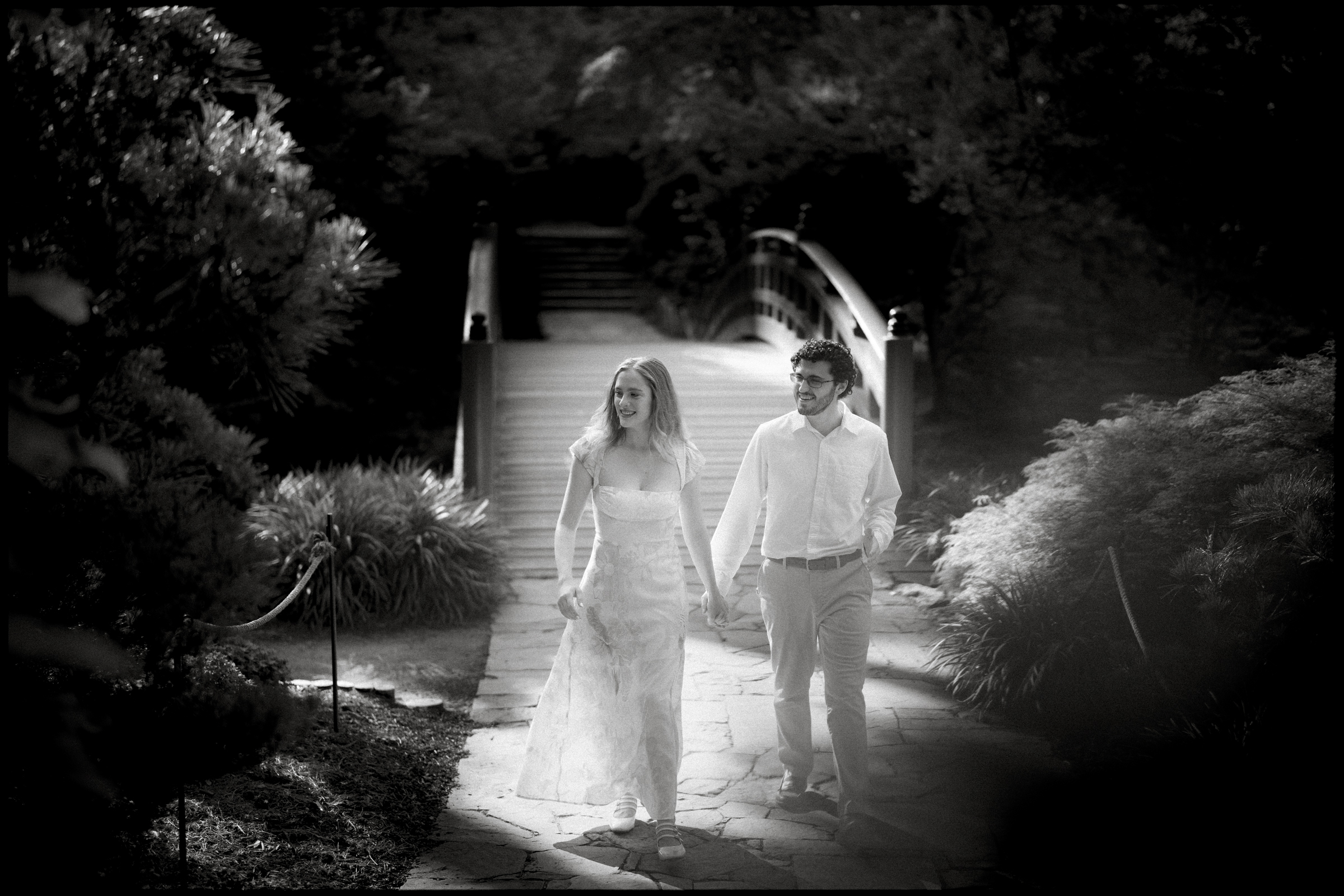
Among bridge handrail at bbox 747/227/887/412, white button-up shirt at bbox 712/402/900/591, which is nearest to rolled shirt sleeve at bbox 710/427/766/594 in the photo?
white button-up shirt at bbox 712/402/900/591

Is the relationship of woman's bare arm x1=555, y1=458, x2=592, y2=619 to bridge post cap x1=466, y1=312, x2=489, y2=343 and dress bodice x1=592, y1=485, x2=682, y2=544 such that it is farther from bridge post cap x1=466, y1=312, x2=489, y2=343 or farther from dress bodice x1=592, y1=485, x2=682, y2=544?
bridge post cap x1=466, y1=312, x2=489, y2=343

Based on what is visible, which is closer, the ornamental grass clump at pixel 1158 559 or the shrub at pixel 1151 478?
the ornamental grass clump at pixel 1158 559

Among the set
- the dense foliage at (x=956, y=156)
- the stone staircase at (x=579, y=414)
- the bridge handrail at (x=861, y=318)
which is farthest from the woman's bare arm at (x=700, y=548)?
the dense foliage at (x=956, y=156)

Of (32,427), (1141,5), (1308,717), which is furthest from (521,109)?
(32,427)

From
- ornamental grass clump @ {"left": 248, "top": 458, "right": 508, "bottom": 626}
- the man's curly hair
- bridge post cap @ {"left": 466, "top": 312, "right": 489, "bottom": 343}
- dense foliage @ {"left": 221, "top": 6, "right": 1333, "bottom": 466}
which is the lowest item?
ornamental grass clump @ {"left": 248, "top": 458, "right": 508, "bottom": 626}

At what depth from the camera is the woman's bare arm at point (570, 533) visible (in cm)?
459

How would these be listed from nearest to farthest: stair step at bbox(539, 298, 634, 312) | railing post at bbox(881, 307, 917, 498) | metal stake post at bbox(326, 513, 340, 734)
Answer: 1. metal stake post at bbox(326, 513, 340, 734)
2. railing post at bbox(881, 307, 917, 498)
3. stair step at bbox(539, 298, 634, 312)

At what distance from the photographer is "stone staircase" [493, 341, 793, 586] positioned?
9.30m

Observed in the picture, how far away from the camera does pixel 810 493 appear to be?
15.6 ft

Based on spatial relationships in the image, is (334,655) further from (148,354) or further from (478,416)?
(478,416)

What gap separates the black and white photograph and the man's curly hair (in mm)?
53

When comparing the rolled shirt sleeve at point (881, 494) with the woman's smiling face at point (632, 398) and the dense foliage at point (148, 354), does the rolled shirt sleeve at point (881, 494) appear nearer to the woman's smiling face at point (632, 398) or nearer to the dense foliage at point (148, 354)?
the woman's smiling face at point (632, 398)

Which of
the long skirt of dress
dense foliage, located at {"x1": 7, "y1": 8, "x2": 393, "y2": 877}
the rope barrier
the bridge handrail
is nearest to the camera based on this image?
dense foliage, located at {"x1": 7, "y1": 8, "x2": 393, "y2": 877}

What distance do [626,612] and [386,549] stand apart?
3.79 m
